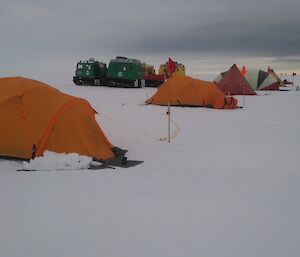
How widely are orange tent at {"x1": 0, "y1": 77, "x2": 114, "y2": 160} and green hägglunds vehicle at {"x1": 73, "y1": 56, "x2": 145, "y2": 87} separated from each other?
1080 inches

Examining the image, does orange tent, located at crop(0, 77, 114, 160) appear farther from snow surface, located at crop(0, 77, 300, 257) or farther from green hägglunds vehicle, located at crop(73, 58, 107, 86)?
green hägglunds vehicle, located at crop(73, 58, 107, 86)

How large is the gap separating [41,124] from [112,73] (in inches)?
1130

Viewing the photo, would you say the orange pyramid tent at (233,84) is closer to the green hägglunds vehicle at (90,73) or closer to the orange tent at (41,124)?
the green hägglunds vehicle at (90,73)

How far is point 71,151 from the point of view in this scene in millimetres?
8461

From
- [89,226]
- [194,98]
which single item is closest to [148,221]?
[89,226]

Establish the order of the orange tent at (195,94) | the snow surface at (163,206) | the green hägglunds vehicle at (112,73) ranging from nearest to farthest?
the snow surface at (163,206) < the orange tent at (195,94) < the green hägglunds vehicle at (112,73)

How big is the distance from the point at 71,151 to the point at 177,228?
3867 mm

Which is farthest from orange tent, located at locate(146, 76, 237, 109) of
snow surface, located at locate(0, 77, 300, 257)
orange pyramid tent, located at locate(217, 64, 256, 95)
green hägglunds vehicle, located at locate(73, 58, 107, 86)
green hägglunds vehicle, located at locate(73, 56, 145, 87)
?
green hägglunds vehicle, located at locate(73, 58, 107, 86)

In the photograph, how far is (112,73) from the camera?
36.7m

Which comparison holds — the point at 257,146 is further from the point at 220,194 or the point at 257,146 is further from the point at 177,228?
the point at 177,228

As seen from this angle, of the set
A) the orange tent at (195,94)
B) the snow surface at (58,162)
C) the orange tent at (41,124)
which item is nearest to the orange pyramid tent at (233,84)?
the orange tent at (195,94)

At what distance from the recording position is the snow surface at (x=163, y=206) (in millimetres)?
4730

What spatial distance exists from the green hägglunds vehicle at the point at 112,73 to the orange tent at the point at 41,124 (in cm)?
2743

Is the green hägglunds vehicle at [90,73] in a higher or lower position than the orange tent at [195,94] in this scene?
higher
